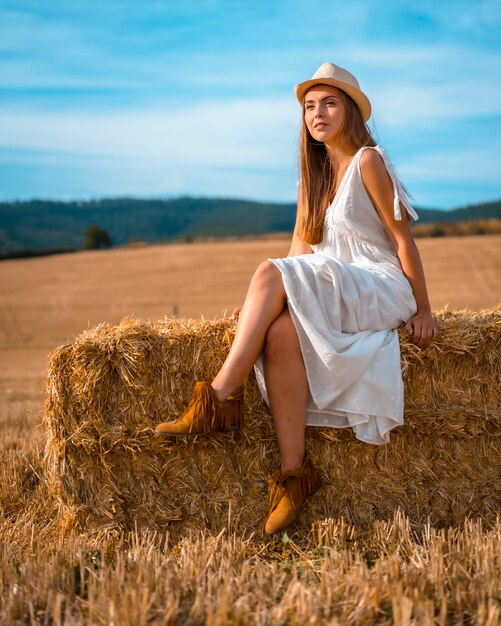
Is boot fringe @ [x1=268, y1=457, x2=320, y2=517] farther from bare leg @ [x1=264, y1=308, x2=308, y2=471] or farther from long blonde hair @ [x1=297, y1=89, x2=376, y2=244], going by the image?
long blonde hair @ [x1=297, y1=89, x2=376, y2=244]

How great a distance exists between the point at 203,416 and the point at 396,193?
4.78 feet

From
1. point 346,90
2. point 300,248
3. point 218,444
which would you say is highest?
point 346,90

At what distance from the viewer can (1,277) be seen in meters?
26.2

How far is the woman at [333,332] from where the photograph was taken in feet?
11.4

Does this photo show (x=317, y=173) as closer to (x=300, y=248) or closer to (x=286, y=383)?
(x=300, y=248)

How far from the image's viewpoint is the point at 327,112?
4.05 meters

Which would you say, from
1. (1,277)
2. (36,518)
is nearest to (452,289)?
(1,277)

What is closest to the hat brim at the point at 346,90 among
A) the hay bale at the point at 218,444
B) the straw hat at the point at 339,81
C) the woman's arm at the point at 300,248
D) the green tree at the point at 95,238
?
the straw hat at the point at 339,81

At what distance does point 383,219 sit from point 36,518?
2.38 meters

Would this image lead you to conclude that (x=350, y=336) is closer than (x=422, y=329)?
Yes

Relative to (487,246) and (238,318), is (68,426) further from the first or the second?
(487,246)

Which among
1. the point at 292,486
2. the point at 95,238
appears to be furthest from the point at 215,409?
the point at 95,238

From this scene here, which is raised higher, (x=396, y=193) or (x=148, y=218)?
(x=148, y=218)

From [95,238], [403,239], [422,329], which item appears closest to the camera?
[422,329]
